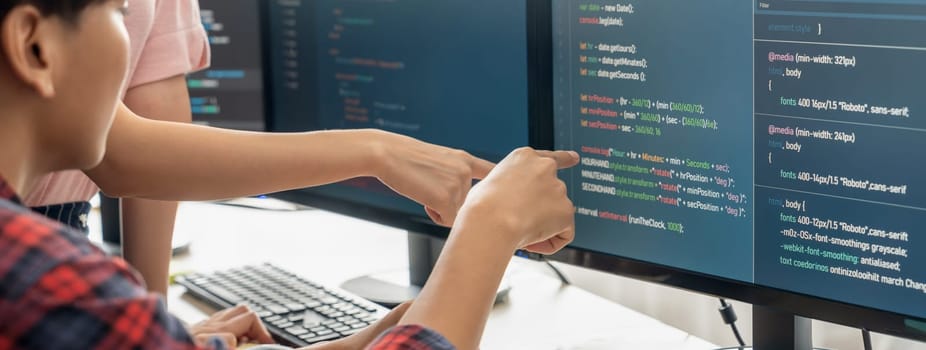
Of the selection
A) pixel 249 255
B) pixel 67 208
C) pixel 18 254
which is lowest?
pixel 249 255

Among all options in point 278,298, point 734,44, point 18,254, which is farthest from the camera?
point 278,298

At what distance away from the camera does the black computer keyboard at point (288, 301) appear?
4.05 feet

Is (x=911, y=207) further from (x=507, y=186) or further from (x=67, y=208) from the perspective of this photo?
(x=67, y=208)

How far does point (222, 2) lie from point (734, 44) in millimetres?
759

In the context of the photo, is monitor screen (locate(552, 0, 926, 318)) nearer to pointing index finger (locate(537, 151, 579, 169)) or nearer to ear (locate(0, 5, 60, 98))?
pointing index finger (locate(537, 151, 579, 169))

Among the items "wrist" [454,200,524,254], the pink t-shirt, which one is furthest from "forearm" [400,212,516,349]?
the pink t-shirt

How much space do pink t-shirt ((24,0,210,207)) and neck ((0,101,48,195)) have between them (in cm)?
53

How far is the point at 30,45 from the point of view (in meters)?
0.64

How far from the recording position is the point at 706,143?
104 centimetres

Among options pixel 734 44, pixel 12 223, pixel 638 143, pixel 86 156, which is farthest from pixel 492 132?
pixel 12 223

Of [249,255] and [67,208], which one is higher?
[67,208]

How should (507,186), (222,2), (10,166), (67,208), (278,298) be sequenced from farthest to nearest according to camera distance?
(222,2), (278,298), (67,208), (507,186), (10,166)

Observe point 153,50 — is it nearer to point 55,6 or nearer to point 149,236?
point 149,236

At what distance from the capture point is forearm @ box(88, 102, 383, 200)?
41.4 inches
